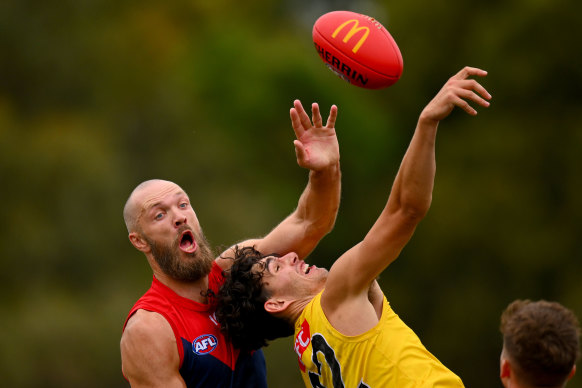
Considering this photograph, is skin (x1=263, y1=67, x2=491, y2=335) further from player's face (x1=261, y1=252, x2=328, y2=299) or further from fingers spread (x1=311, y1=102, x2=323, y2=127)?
fingers spread (x1=311, y1=102, x2=323, y2=127)

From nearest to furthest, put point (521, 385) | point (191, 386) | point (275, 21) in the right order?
point (521, 385)
point (191, 386)
point (275, 21)

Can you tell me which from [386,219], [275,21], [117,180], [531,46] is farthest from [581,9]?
[386,219]

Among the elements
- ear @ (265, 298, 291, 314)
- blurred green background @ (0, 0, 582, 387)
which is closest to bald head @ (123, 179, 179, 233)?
ear @ (265, 298, 291, 314)

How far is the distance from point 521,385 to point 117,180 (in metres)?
15.1

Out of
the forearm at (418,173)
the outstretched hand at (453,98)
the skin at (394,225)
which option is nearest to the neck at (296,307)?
the skin at (394,225)

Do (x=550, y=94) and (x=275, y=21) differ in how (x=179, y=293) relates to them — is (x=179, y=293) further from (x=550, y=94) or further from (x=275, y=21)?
(x=275, y=21)

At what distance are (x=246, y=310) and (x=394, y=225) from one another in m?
1.39

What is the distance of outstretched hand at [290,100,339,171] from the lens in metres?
6.53

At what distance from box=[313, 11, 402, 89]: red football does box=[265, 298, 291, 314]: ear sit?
1.48m

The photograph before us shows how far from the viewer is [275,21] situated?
73.1ft

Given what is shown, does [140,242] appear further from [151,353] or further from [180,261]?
[151,353]

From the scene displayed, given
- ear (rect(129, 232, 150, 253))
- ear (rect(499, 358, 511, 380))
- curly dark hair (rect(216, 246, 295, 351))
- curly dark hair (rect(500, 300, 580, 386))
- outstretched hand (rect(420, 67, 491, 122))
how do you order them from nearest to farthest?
curly dark hair (rect(500, 300, 580, 386))
ear (rect(499, 358, 511, 380))
outstretched hand (rect(420, 67, 491, 122))
curly dark hair (rect(216, 246, 295, 351))
ear (rect(129, 232, 150, 253))

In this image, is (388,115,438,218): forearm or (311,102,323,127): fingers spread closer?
(388,115,438,218): forearm

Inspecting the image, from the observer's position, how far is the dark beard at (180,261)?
6.27 metres
